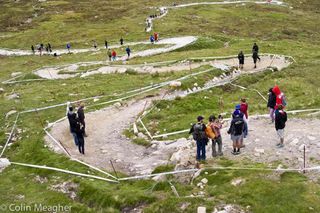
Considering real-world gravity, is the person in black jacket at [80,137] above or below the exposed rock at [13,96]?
above

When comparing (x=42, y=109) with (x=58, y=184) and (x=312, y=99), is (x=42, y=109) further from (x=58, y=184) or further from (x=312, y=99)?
(x=312, y=99)

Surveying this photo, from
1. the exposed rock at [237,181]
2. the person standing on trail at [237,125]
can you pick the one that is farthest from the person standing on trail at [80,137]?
the exposed rock at [237,181]

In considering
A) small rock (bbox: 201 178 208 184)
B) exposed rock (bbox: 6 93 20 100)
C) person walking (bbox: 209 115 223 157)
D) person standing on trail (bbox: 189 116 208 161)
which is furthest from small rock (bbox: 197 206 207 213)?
exposed rock (bbox: 6 93 20 100)

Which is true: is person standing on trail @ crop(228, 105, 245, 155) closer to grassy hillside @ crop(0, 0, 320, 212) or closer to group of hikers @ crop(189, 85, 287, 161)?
group of hikers @ crop(189, 85, 287, 161)

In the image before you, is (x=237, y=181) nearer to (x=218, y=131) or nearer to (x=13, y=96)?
(x=218, y=131)

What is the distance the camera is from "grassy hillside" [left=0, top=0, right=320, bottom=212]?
19.1 meters

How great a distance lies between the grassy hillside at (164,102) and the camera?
19.1 meters

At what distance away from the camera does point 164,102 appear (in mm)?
35312

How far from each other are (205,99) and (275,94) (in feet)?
31.6

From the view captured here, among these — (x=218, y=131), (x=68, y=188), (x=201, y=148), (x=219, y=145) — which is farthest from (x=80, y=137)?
(x=218, y=131)

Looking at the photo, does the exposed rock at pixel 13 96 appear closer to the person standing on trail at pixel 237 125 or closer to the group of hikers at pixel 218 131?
the group of hikers at pixel 218 131

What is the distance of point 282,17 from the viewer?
10688 cm

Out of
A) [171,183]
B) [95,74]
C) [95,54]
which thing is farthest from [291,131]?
[95,54]

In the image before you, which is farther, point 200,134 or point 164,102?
point 164,102
